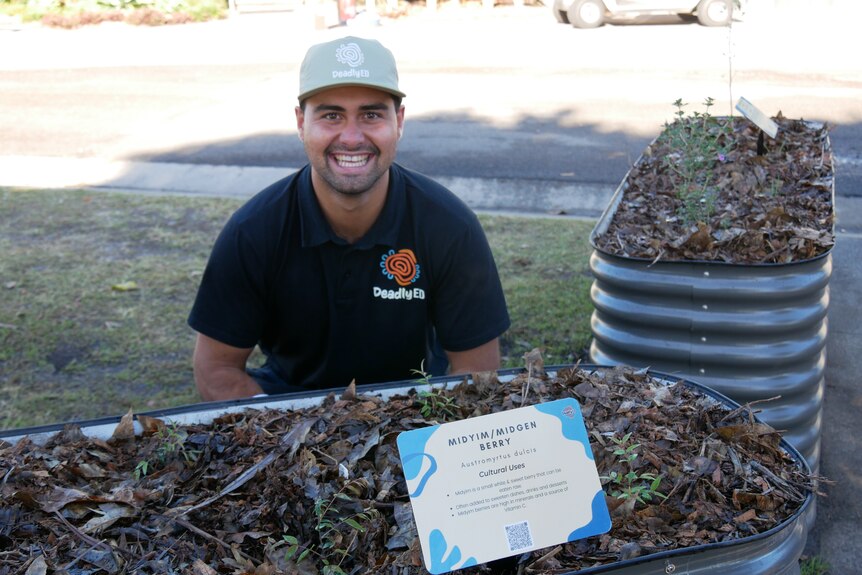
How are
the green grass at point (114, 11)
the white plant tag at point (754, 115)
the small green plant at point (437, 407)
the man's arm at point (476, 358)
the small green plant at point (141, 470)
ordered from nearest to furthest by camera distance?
1. the small green plant at point (141, 470)
2. the small green plant at point (437, 407)
3. the man's arm at point (476, 358)
4. the white plant tag at point (754, 115)
5. the green grass at point (114, 11)

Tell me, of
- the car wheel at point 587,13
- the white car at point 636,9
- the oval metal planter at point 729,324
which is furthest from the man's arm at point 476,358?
the car wheel at point 587,13

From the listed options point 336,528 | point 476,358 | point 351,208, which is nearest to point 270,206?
point 351,208

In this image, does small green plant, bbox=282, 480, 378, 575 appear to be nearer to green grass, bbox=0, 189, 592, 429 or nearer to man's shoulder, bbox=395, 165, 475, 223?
man's shoulder, bbox=395, 165, 475, 223

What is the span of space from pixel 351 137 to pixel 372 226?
0.32 meters

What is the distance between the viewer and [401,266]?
320 cm

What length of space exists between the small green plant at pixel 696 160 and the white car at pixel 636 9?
1074 cm

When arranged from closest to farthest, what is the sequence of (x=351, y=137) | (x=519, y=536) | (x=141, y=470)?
1. (x=519, y=536)
2. (x=141, y=470)
3. (x=351, y=137)

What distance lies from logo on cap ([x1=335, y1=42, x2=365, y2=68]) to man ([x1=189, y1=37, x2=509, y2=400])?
81 mm

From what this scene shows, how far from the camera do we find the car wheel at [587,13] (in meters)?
15.9

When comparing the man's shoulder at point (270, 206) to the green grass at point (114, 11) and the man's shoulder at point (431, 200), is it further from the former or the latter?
the green grass at point (114, 11)

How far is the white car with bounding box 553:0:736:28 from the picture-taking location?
1508cm

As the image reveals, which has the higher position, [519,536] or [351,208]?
[351,208]

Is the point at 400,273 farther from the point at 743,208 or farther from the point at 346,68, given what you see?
the point at 743,208

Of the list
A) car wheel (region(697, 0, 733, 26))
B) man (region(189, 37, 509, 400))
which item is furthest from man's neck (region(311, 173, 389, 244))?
car wheel (region(697, 0, 733, 26))
